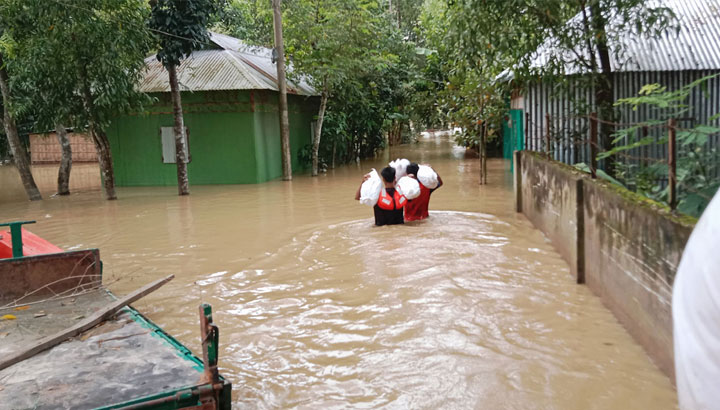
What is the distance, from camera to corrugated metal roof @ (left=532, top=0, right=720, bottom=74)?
464 inches

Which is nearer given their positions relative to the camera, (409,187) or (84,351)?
(84,351)

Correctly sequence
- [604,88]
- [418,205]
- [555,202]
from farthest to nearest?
[604,88], [418,205], [555,202]

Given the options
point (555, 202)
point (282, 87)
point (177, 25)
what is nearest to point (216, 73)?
point (282, 87)

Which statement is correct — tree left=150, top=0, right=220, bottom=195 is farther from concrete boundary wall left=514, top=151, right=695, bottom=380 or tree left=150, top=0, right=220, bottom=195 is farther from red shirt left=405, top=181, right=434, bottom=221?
concrete boundary wall left=514, top=151, right=695, bottom=380

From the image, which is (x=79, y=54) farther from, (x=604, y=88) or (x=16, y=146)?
(x=604, y=88)

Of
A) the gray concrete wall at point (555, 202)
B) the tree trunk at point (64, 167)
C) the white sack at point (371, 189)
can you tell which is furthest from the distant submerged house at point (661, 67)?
the tree trunk at point (64, 167)

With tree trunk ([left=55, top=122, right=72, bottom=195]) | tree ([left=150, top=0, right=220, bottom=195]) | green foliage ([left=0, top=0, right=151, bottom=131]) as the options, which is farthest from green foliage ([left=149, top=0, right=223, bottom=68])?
tree trunk ([left=55, top=122, right=72, bottom=195])

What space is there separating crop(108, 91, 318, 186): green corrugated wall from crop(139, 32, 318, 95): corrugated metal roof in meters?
0.51

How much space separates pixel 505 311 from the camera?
6.43 metres

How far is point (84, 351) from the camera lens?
477 centimetres

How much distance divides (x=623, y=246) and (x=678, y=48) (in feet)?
25.9

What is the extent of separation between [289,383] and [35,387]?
176cm

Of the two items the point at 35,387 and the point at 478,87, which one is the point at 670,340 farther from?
the point at 478,87

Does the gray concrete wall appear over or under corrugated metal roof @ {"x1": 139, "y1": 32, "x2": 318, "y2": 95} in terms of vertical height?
under
